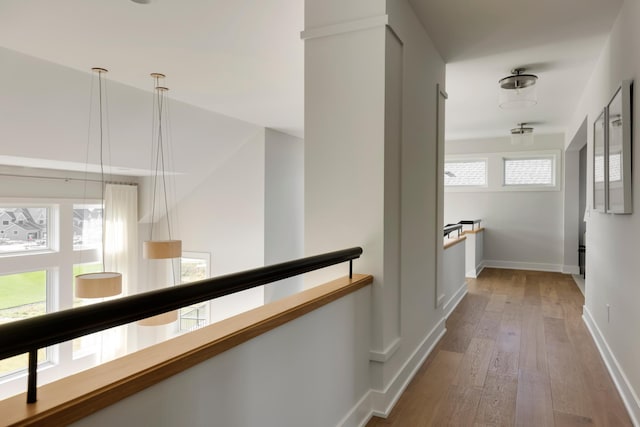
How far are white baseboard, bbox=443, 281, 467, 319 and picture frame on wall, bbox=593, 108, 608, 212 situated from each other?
1637 millimetres

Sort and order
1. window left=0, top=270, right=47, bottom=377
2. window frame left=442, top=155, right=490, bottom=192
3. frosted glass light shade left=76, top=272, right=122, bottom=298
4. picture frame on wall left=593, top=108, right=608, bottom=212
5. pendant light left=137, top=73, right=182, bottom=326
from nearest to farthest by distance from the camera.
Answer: picture frame on wall left=593, top=108, right=608, bottom=212 < frosted glass light shade left=76, top=272, right=122, bottom=298 < pendant light left=137, top=73, right=182, bottom=326 < window left=0, top=270, right=47, bottom=377 < window frame left=442, top=155, right=490, bottom=192

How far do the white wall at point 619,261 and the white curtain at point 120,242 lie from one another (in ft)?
22.3

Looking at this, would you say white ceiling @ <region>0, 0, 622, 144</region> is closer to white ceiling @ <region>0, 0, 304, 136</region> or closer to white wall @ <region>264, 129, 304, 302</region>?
white ceiling @ <region>0, 0, 304, 136</region>

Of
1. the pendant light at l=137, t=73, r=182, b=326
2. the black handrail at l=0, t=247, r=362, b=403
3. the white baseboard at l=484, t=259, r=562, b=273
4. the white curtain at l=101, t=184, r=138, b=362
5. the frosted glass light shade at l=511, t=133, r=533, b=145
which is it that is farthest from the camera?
the white baseboard at l=484, t=259, r=562, b=273

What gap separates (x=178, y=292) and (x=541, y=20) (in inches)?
118

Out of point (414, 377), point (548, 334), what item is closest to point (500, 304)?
point (548, 334)

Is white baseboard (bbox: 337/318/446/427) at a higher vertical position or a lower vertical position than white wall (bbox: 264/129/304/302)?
lower

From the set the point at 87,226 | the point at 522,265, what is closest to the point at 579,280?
the point at 522,265

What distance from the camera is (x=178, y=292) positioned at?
Answer: 1.10 m

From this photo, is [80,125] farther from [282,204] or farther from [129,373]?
[129,373]

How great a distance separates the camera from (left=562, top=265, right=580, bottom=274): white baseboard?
6.98 metres

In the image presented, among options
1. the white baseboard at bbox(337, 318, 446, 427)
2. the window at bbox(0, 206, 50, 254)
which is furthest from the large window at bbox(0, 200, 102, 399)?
the white baseboard at bbox(337, 318, 446, 427)

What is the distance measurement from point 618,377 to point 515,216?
209 inches

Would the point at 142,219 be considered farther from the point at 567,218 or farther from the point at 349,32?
the point at 567,218
